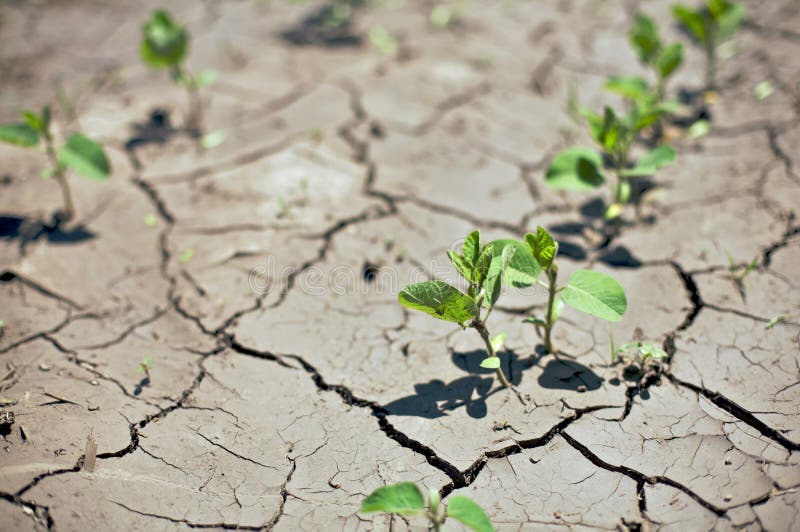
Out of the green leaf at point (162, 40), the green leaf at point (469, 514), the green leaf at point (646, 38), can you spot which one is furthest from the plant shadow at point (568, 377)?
the green leaf at point (162, 40)

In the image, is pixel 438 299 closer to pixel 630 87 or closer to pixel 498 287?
pixel 498 287

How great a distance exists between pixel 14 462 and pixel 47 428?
0.44ft

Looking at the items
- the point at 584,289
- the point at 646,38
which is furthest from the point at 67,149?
the point at 646,38

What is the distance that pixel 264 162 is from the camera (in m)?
3.18

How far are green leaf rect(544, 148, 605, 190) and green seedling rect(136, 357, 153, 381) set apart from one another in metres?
1.79

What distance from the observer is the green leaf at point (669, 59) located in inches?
123

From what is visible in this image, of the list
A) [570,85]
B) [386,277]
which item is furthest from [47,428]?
[570,85]

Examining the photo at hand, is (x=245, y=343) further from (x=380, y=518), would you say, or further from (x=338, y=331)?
(x=380, y=518)

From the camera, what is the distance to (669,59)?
3.14m

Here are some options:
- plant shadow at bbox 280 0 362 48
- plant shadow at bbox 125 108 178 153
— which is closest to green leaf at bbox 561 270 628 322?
plant shadow at bbox 125 108 178 153

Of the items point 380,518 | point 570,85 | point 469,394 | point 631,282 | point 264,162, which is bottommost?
point 380,518

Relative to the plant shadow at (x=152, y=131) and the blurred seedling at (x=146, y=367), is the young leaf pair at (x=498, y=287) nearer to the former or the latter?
the blurred seedling at (x=146, y=367)

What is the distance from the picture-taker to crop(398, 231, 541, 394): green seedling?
6.17 ft

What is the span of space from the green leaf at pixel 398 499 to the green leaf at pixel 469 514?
9cm
